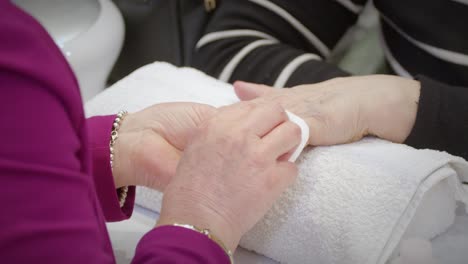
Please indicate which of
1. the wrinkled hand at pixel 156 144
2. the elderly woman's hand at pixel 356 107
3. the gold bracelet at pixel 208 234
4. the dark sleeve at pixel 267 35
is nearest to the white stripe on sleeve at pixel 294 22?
the dark sleeve at pixel 267 35

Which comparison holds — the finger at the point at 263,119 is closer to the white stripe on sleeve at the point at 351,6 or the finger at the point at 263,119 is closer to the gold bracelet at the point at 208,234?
the gold bracelet at the point at 208,234

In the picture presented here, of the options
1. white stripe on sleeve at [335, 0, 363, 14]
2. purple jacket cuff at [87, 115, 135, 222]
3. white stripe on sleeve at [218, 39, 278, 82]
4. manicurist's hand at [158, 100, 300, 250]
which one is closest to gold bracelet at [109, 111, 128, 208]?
purple jacket cuff at [87, 115, 135, 222]

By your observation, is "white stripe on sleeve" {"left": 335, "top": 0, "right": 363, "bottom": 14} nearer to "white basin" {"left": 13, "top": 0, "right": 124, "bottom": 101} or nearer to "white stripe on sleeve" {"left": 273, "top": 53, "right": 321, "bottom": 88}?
"white stripe on sleeve" {"left": 273, "top": 53, "right": 321, "bottom": 88}

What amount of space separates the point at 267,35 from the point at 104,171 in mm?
439

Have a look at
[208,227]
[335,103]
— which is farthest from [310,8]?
[208,227]

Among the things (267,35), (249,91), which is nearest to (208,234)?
(249,91)

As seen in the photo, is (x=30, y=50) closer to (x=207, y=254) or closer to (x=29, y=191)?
(x=29, y=191)

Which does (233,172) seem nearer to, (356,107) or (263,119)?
(263,119)

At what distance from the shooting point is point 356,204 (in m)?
0.51

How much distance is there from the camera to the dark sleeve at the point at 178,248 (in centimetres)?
39

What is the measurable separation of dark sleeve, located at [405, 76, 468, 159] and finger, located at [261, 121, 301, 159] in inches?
7.3

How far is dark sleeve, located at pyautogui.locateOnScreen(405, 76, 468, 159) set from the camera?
0.61 metres

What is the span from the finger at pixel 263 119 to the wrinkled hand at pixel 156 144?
7cm

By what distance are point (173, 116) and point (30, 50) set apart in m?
0.30
